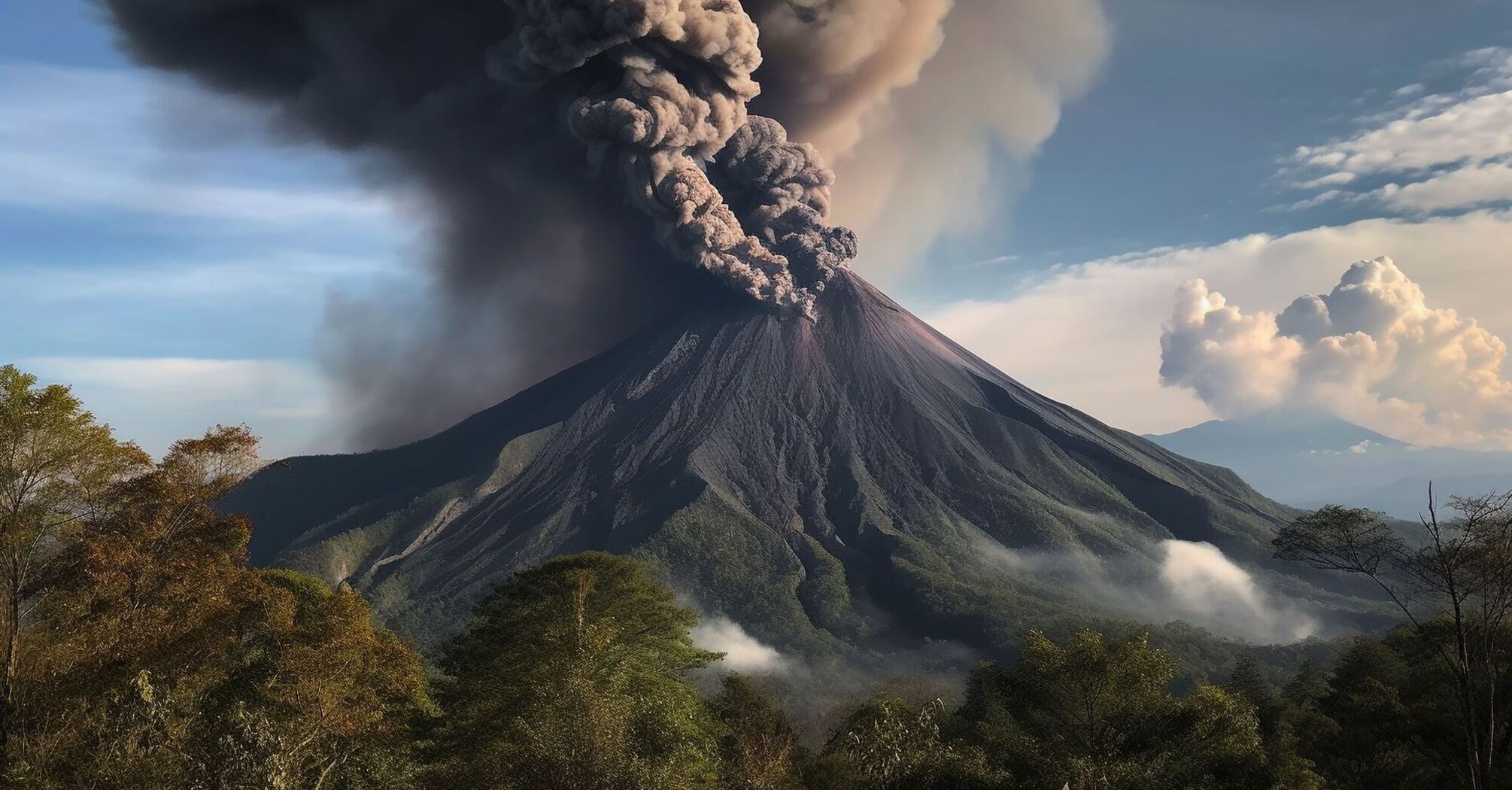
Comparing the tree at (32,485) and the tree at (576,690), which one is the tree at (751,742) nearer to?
the tree at (576,690)

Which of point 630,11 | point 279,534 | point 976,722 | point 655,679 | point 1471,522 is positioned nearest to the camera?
point 1471,522

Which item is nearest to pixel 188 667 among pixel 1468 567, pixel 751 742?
pixel 751 742

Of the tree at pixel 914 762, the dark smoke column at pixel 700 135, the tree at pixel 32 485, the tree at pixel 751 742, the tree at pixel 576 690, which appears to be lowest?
the tree at pixel 751 742

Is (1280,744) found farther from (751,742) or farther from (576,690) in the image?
(751,742)

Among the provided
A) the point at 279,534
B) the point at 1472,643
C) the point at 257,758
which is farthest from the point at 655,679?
the point at 279,534

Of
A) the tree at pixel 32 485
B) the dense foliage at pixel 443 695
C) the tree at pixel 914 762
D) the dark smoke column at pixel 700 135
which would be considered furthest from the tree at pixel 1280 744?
the dark smoke column at pixel 700 135

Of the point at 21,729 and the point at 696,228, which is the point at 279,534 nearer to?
the point at 696,228
